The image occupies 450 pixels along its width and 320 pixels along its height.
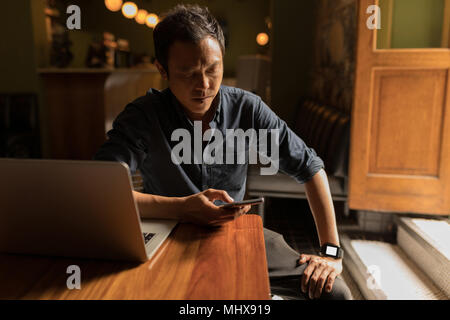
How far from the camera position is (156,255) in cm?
82

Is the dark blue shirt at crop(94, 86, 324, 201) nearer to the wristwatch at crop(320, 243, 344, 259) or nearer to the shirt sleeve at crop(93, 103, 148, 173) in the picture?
the shirt sleeve at crop(93, 103, 148, 173)

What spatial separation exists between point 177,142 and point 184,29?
37 cm

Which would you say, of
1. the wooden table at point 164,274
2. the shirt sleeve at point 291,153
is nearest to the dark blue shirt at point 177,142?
the shirt sleeve at point 291,153

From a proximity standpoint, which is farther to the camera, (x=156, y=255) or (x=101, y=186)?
(x=156, y=255)

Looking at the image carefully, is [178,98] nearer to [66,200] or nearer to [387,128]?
[66,200]

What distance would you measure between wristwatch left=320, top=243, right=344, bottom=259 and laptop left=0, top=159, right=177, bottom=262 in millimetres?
624

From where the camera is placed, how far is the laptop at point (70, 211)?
2.22 ft

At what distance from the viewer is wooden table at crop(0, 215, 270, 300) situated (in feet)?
2.19

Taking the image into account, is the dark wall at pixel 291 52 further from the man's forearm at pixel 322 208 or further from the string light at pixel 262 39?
the string light at pixel 262 39

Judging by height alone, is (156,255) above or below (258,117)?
below

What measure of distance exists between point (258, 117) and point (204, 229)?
0.57m

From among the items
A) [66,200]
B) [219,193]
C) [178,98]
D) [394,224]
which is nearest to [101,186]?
[66,200]

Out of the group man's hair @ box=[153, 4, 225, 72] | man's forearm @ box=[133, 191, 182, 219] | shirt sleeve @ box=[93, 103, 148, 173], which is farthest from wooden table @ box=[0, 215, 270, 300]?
man's hair @ box=[153, 4, 225, 72]
